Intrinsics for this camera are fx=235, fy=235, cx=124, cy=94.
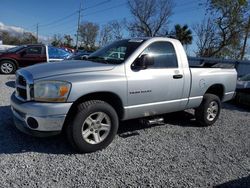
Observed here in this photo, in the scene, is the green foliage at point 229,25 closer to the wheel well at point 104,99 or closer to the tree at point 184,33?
the tree at point 184,33

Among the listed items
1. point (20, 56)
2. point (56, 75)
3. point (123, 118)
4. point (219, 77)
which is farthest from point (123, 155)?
point (20, 56)

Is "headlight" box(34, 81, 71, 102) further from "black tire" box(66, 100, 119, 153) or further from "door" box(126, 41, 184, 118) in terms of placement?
"door" box(126, 41, 184, 118)

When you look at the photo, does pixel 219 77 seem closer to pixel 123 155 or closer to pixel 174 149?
pixel 174 149

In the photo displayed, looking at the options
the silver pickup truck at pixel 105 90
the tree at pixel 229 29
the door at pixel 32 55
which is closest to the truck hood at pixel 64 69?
the silver pickup truck at pixel 105 90

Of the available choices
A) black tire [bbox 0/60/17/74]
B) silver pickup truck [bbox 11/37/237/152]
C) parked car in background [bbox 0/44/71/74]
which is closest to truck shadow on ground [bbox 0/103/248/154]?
silver pickup truck [bbox 11/37/237/152]

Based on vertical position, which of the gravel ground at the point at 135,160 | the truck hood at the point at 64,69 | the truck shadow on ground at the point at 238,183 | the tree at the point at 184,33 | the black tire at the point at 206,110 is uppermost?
the tree at the point at 184,33

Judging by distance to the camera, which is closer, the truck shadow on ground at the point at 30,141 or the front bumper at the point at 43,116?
the front bumper at the point at 43,116

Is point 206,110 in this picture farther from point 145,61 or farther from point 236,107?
point 236,107

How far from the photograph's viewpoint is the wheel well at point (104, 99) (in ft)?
11.3

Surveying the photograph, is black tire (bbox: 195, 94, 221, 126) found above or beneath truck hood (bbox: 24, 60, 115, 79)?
beneath

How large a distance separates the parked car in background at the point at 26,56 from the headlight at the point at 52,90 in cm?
805

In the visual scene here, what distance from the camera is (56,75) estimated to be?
3.29 m

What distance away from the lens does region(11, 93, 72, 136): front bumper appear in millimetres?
3164

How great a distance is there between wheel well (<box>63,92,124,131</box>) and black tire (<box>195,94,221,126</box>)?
2.12m
